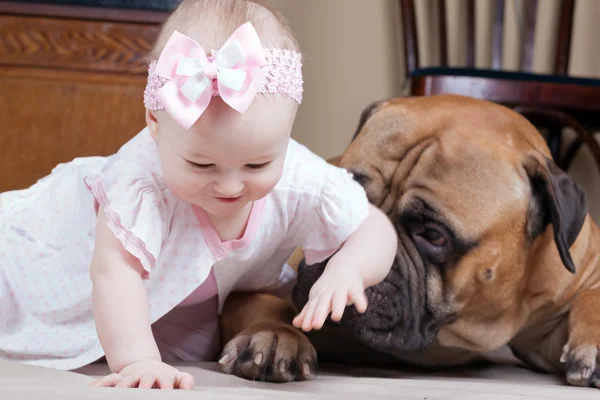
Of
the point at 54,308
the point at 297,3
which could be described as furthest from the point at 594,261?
the point at 297,3

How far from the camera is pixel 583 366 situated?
1.29 meters

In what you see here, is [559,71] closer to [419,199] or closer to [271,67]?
[419,199]

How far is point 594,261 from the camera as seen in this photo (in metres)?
1.58

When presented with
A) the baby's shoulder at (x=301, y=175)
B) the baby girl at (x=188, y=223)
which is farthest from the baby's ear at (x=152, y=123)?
the baby's shoulder at (x=301, y=175)

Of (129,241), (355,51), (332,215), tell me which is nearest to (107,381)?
(129,241)

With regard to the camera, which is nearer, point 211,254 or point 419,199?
point 211,254

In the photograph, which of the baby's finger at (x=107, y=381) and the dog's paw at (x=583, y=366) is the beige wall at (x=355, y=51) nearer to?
the dog's paw at (x=583, y=366)

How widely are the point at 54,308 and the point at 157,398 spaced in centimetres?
51

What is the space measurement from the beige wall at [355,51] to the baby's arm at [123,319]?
2095 mm

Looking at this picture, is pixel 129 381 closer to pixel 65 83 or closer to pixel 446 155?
pixel 446 155

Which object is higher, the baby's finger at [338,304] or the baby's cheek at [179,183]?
the baby's cheek at [179,183]

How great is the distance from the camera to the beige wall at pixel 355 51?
2.96m

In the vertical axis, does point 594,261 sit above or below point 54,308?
below

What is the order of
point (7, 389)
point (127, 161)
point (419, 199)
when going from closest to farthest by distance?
point (7, 389)
point (127, 161)
point (419, 199)
